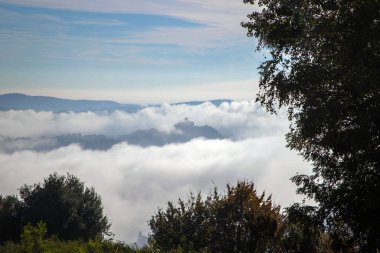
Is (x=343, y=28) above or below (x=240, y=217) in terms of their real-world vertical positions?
above

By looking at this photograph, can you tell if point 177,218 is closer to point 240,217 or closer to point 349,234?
point 240,217

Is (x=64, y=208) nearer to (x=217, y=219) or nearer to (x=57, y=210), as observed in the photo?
(x=57, y=210)

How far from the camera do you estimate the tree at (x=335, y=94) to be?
39.2ft

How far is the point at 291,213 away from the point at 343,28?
7.26m

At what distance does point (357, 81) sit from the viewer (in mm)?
11484

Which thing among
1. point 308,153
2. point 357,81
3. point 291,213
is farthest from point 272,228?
point 357,81

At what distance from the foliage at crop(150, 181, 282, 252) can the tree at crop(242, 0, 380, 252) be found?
29.8 feet

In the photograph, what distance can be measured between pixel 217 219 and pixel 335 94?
16215 millimetres

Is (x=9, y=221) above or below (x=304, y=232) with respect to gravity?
below

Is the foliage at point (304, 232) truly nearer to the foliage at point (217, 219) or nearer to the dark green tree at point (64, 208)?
the foliage at point (217, 219)

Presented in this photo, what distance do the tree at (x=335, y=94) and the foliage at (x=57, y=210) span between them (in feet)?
124

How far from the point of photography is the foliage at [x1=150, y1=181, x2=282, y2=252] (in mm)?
25056

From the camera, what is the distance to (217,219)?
2703 cm

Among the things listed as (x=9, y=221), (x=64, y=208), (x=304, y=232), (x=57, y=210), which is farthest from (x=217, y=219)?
(x=9, y=221)
